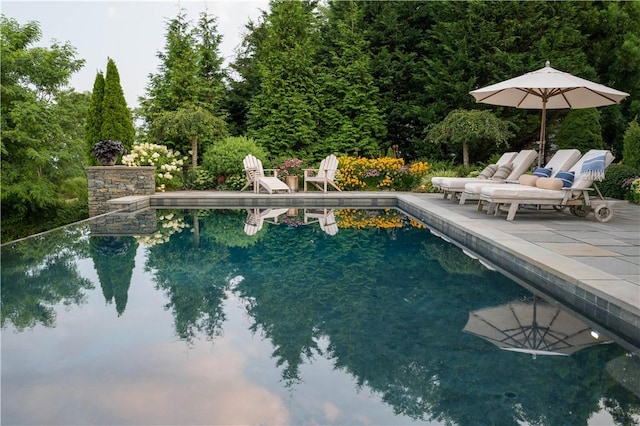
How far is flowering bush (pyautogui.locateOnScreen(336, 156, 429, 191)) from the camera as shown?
11.8 meters

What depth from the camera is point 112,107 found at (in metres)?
11.1

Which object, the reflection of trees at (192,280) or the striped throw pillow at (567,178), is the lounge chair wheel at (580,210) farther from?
the reflection of trees at (192,280)

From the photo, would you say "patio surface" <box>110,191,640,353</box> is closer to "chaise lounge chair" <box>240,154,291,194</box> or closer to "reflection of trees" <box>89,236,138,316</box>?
"chaise lounge chair" <box>240,154,291,194</box>

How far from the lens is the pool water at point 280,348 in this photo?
2262mm

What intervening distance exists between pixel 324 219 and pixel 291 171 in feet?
12.9

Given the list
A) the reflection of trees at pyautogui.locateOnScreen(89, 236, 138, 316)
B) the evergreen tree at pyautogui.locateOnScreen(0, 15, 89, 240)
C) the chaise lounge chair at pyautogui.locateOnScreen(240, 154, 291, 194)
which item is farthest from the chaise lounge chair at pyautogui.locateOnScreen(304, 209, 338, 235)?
the evergreen tree at pyautogui.locateOnScreen(0, 15, 89, 240)

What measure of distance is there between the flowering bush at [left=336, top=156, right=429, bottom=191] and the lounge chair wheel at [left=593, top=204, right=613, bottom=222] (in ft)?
17.7

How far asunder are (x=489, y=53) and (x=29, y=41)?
44.5 feet

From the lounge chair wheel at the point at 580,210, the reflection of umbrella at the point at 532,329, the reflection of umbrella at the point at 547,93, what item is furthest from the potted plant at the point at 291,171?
the reflection of umbrella at the point at 532,329

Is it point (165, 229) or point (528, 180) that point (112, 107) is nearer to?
point (165, 229)

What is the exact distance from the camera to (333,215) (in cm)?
882

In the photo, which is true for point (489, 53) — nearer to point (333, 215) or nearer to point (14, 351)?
point (333, 215)

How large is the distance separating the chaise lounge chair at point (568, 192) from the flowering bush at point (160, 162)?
729 centimetres

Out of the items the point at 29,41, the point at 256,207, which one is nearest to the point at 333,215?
the point at 256,207
